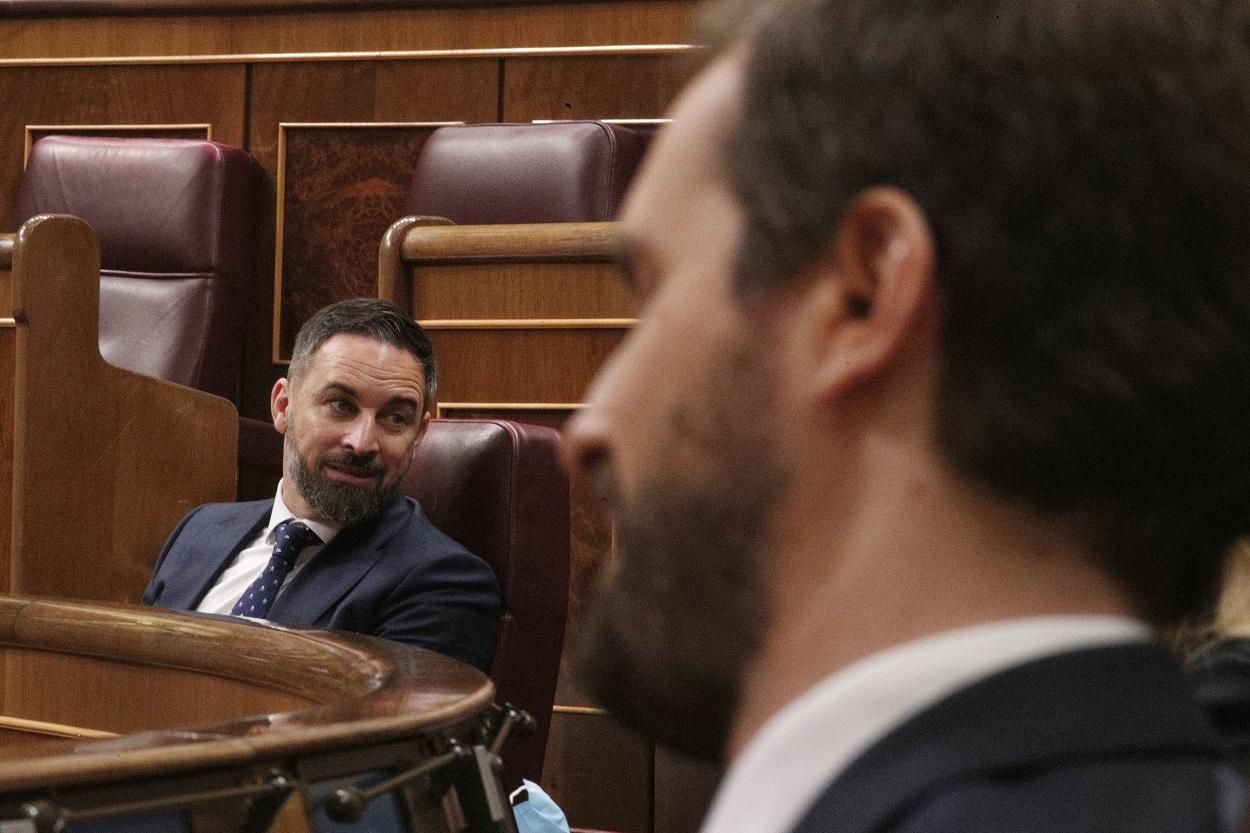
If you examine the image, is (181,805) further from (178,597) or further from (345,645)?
(178,597)

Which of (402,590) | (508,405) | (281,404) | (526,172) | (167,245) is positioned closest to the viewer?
(402,590)

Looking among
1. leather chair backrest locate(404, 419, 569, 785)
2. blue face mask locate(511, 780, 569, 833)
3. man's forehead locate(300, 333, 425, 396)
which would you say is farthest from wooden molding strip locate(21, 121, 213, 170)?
blue face mask locate(511, 780, 569, 833)

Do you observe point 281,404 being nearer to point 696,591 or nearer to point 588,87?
point 588,87

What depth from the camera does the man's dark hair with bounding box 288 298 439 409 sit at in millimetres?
1333

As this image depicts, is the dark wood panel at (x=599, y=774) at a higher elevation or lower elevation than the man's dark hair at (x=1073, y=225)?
lower

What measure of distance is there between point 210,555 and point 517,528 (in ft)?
0.89

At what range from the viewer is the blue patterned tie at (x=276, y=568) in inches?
48.1

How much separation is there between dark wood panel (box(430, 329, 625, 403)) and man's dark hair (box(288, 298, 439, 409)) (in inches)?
7.1

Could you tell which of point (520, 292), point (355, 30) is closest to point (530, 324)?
point (520, 292)

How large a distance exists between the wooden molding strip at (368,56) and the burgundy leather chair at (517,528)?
0.78 meters

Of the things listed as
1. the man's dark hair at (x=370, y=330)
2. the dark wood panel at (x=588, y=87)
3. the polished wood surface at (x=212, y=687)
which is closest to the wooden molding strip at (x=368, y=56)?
the dark wood panel at (x=588, y=87)

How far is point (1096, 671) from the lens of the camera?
0.21 m

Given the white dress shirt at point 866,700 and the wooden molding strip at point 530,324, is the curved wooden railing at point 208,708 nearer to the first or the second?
the white dress shirt at point 866,700

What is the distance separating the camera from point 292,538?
1.28 m
